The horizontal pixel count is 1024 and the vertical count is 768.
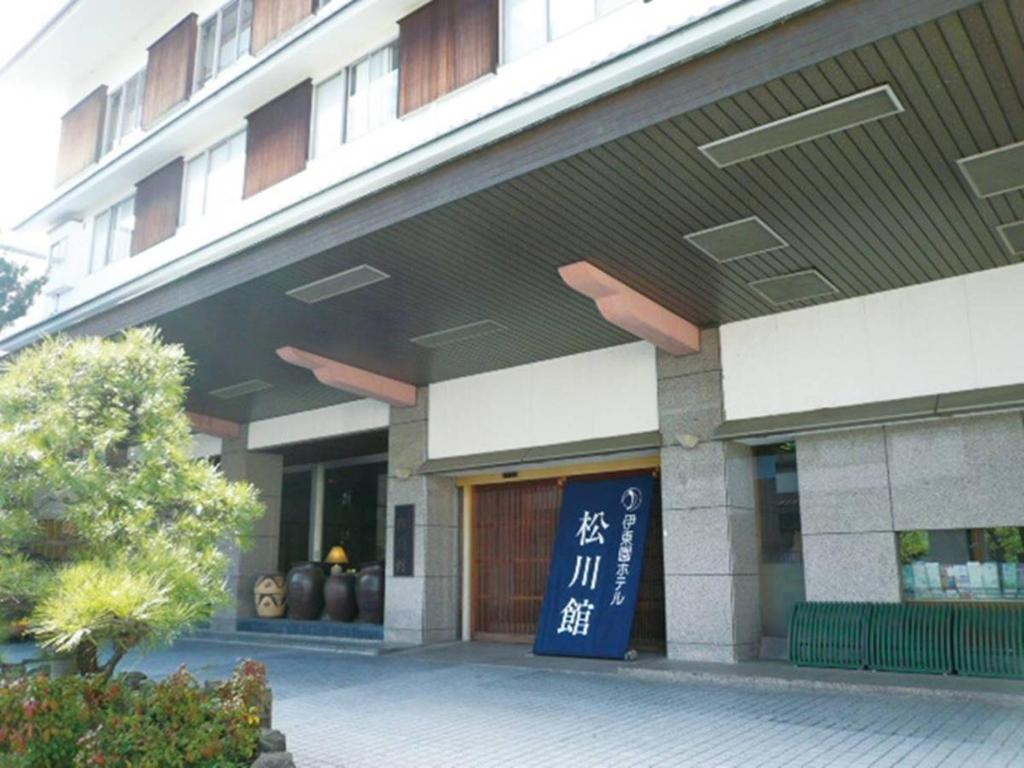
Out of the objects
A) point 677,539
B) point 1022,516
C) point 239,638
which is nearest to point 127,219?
point 239,638

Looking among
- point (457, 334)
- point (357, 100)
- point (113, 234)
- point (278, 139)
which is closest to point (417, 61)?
point (357, 100)

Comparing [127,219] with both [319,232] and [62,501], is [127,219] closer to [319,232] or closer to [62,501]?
[319,232]

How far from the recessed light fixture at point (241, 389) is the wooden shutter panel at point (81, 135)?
444 cm

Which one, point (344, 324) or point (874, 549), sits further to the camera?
point (344, 324)

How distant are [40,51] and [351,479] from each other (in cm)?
890

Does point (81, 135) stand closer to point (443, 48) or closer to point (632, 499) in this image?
point (443, 48)

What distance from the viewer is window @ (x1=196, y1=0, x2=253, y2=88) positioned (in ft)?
39.6

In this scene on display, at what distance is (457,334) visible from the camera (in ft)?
33.6

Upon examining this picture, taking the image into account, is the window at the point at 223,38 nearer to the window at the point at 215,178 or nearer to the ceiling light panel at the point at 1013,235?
the window at the point at 215,178

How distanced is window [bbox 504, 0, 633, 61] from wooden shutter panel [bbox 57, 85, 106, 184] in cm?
883

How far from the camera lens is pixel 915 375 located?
834cm

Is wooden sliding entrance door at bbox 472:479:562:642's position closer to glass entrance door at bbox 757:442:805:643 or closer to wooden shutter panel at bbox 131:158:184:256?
glass entrance door at bbox 757:442:805:643

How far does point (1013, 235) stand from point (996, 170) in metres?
1.32

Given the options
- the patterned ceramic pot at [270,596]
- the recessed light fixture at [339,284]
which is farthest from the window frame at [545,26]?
the patterned ceramic pot at [270,596]
